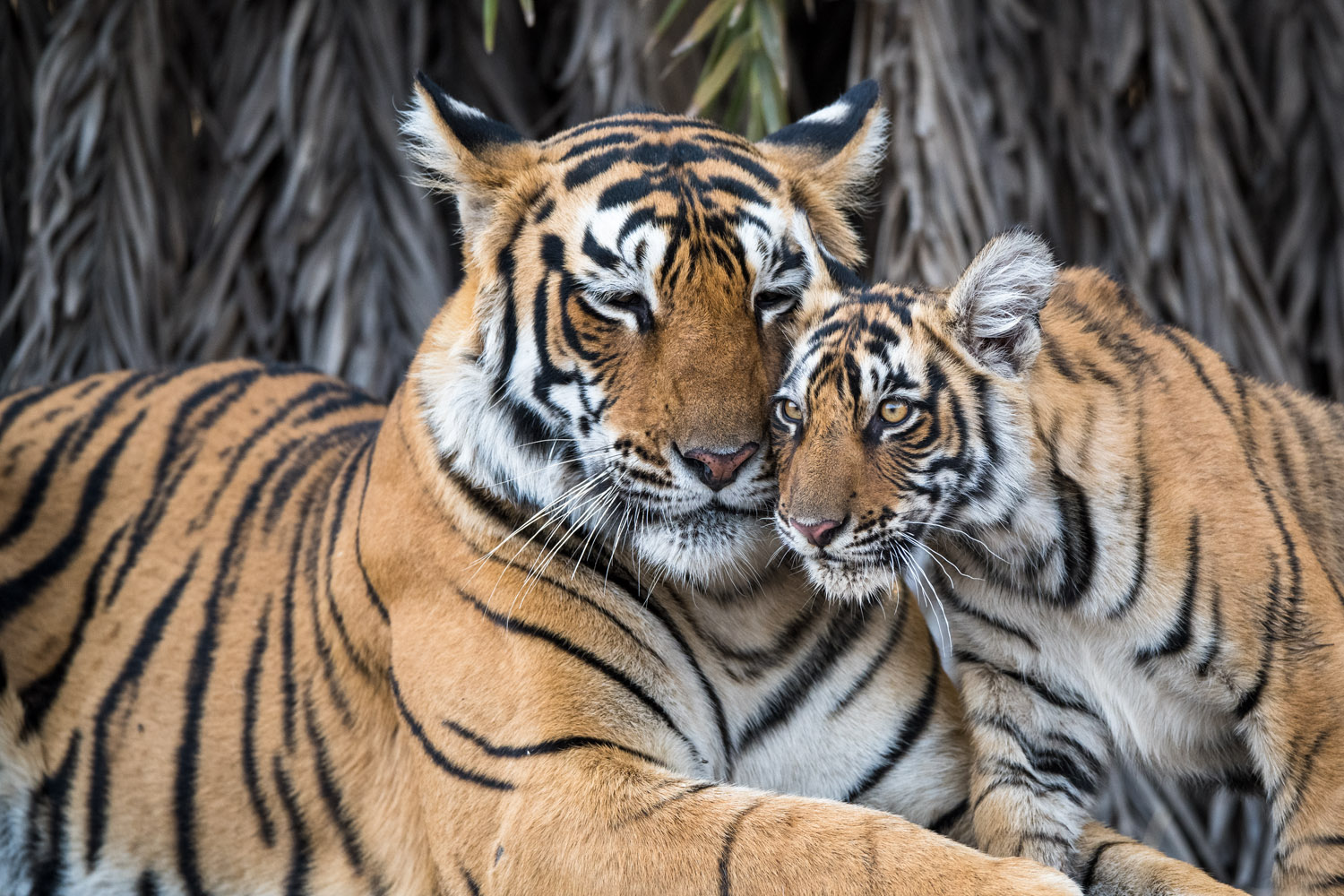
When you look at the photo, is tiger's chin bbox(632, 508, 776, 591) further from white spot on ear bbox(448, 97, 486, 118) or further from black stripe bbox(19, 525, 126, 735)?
black stripe bbox(19, 525, 126, 735)

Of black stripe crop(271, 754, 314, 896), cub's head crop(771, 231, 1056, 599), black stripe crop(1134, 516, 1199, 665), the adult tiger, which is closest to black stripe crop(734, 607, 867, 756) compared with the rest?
the adult tiger

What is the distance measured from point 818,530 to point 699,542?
0.59ft

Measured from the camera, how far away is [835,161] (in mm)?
2248

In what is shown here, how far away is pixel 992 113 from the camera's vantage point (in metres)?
3.76

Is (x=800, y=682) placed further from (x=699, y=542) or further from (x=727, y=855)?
→ (x=727, y=855)

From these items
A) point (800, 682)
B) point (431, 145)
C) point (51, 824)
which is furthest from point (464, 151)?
point (51, 824)

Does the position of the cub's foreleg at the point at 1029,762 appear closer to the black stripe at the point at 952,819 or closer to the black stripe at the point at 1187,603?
the black stripe at the point at 952,819

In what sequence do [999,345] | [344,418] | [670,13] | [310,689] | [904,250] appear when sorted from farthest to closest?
1. [904,250]
2. [670,13]
3. [344,418]
4. [310,689]
5. [999,345]

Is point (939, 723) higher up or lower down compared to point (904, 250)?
lower down

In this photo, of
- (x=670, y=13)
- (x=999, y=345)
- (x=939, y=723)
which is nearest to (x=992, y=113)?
(x=670, y=13)

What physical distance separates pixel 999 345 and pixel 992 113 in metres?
1.90

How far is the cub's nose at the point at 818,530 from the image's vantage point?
6.09ft

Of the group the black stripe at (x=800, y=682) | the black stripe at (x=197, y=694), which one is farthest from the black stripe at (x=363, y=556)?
the black stripe at (x=800, y=682)

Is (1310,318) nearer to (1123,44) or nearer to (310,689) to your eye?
(1123,44)
